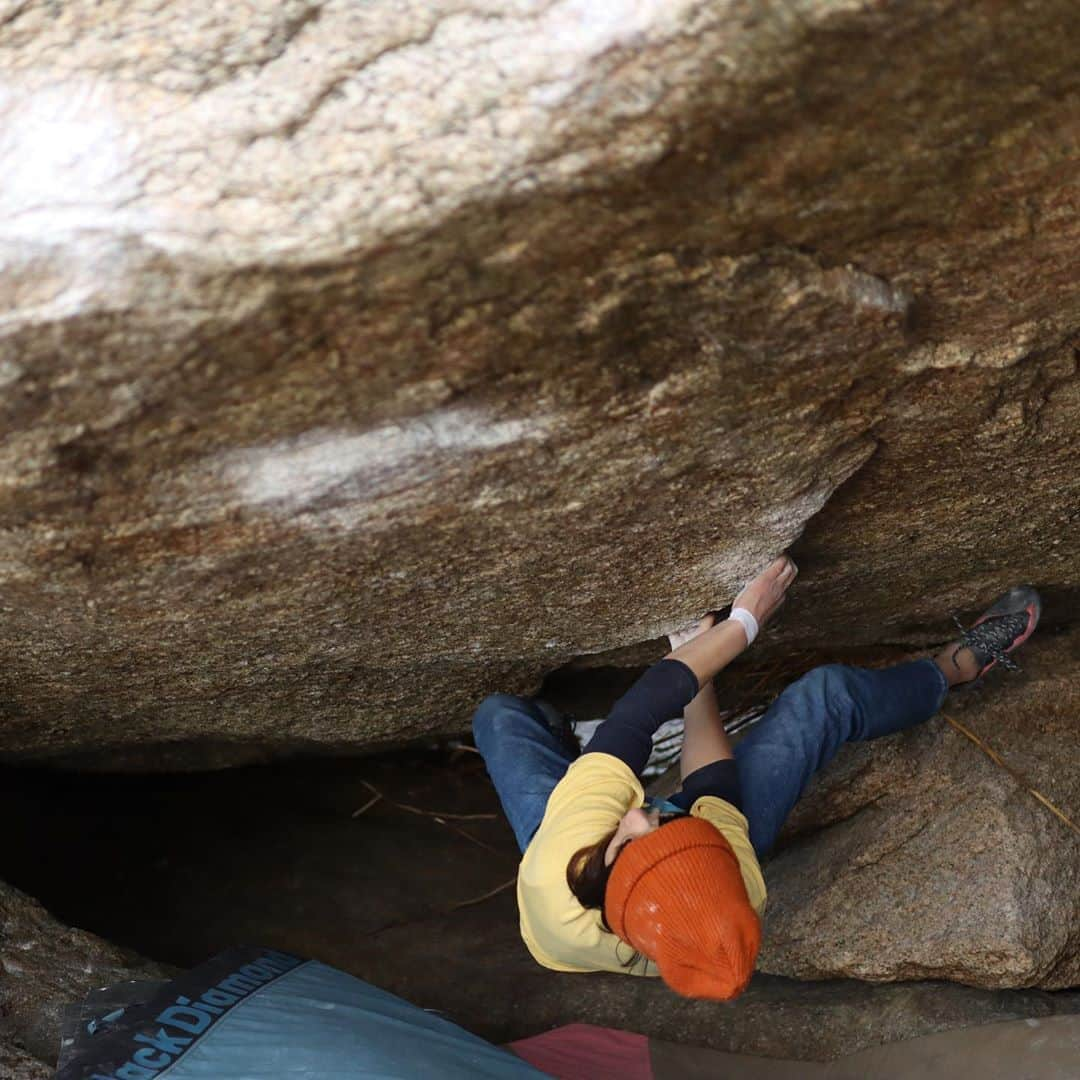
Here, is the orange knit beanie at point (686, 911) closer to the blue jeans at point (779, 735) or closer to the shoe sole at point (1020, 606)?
the blue jeans at point (779, 735)

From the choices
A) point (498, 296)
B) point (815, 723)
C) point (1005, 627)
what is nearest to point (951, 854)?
point (815, 723)

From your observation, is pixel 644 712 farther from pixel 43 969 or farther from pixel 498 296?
pixel 43 969

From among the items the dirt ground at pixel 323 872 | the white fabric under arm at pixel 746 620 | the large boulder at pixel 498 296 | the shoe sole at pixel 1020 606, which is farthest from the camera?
the dirt ground at pixel 323 872

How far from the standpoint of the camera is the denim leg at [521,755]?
2.61m

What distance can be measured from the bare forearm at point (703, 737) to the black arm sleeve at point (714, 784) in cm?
2

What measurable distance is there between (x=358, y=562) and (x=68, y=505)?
52 cm

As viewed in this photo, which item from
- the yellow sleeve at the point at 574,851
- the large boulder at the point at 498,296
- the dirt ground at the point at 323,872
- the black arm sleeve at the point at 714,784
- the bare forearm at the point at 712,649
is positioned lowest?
the dirt ground at the point at 323,872

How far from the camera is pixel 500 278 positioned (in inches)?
62.1

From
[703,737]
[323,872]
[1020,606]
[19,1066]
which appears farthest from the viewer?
[323,872]

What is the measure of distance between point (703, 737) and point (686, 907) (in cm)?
70

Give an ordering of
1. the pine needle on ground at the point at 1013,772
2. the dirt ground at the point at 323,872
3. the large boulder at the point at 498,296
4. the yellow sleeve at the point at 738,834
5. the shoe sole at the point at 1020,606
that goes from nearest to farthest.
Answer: the large boulder at the point at 498,296
the yellow sleeve at the point at 738,834
the pine needle on ground at the point at 1013,772
the shoe sole at the point at 1020,606
the dirt ground at the point at 323,872

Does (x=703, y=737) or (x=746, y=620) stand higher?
(x=746, y=620)

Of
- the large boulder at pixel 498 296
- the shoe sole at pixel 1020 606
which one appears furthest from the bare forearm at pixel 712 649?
the shoe sole at pixel 1020 606

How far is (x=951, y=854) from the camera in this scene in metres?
2.77
